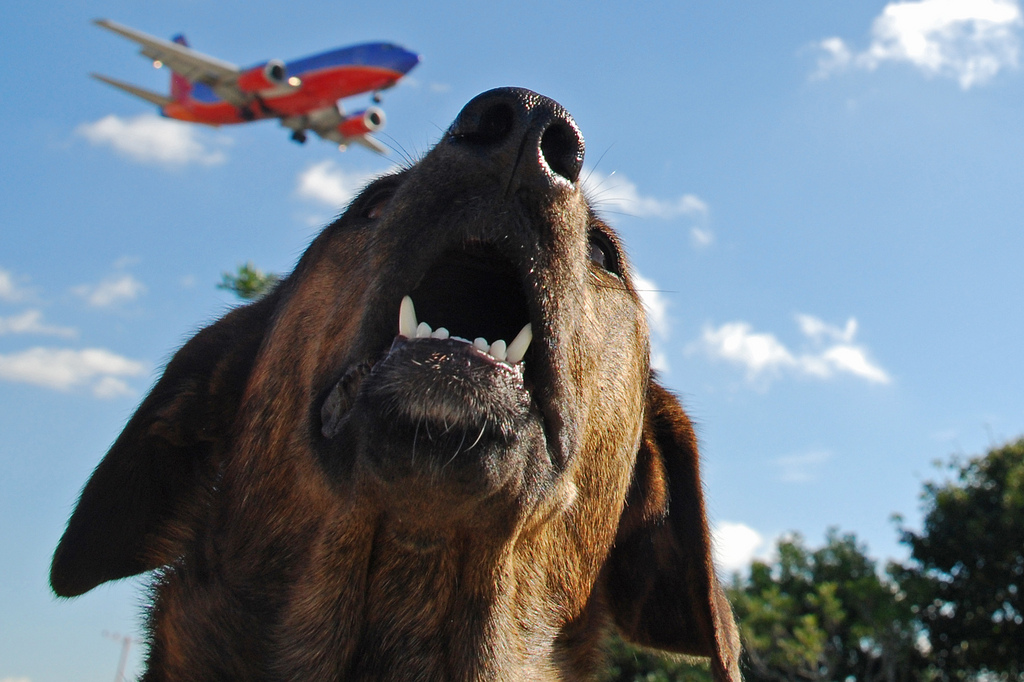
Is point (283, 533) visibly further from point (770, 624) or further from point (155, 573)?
point (770, 624)

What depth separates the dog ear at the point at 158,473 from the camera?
3.15 meters

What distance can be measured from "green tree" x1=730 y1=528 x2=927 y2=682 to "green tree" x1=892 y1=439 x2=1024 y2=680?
107 centimetres

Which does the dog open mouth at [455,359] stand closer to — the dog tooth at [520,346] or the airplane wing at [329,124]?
the dog tooth at [520,346]

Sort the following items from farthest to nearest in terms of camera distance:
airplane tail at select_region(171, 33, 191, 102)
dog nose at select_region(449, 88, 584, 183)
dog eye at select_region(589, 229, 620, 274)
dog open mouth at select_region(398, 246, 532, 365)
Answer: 1. airplane tail at select_region(171, 33, 191, 102)
2. dog eye at select_region(589, 229, 620, 274)
3. dog open mouth at select_region(398, 246, 532, 365)
4. dog nose at select_region(449, 88, 584, 183)

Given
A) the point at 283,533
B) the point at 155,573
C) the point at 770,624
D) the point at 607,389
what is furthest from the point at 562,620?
the point at 770,624

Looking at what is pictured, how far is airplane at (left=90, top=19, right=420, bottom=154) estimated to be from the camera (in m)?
36.0

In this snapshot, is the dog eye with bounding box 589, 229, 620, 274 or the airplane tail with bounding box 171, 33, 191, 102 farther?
the airplane tail with bounding box 171, 33, 191, 102

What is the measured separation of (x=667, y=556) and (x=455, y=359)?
213cm

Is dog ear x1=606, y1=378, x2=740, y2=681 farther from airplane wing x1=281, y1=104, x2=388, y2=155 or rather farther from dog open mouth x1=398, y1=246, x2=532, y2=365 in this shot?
airplane wing x1=281, y1=104, x2=388, y2=155

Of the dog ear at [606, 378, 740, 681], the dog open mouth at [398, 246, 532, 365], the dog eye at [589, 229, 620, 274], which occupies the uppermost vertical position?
the dog eye at [589, 229, 620, 274]

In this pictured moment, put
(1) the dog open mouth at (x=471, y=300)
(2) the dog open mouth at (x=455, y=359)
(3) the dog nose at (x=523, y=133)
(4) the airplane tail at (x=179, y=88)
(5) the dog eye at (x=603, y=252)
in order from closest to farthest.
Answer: (2) the dog open mouth at (x=455, y=359) < (3) the dog nose at (x=523, y=133) < (1) the dog open mouth at (x=471, y=300) < (5) the dog eye at (x=603, y=252) < (4) the airplane tail at (x=179, y=88)

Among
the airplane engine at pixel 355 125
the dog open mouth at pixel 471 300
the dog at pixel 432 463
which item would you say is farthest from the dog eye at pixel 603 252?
the airplane engine at pixel 355 125

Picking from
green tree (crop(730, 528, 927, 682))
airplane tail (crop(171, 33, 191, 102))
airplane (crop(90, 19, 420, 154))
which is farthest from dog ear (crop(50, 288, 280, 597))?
airplane tail (crop(171, 33, 191, 102))

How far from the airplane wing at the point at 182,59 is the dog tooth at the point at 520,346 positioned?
38.1 metres
